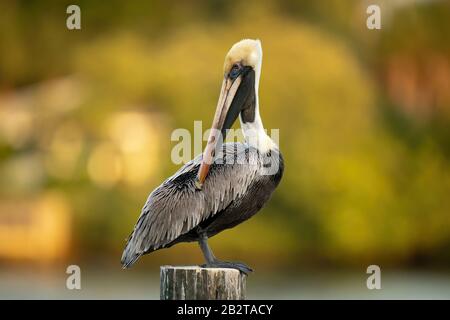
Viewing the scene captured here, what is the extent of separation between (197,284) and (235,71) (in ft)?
4.15

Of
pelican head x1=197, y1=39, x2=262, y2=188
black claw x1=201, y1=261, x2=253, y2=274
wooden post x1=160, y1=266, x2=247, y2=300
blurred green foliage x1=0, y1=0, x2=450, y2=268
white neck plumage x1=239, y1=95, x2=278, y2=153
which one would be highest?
blurred green foliage x1=0, y1=0, x2=450, y2=268

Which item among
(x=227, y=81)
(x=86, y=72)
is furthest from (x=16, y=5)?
(x=227, y=81)

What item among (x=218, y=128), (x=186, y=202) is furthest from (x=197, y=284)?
(x=218, y=128)

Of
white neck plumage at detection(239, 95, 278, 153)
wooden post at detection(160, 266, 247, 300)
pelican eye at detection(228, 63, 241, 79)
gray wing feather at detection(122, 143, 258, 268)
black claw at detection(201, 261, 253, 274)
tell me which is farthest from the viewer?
pelican eye at detection(228, 63, 241, 79)

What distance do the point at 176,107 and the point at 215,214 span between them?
11.5 meters

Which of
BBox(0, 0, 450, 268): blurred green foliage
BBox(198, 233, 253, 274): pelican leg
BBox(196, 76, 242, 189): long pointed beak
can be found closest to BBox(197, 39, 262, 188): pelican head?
BBox(196, 76, 242, 189): long pointed beak

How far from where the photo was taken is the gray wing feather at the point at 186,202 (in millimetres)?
4922

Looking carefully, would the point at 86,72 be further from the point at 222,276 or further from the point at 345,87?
the point at 222,276

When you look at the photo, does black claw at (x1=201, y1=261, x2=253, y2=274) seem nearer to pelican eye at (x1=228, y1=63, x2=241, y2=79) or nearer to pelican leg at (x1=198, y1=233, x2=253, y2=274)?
pelican leg at (x1=198, y1=233, x2=253, y2=274)

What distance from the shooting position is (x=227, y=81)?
5176mm

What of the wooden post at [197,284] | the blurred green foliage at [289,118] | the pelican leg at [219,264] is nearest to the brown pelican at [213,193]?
the pelican leg at [219,264]

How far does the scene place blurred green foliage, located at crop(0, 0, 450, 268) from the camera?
16.4m

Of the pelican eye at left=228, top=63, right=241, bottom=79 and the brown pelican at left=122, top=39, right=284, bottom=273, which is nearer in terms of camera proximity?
the brown pelican at left=122, top=39, right=284, bottom=273

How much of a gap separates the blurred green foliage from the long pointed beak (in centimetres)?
1004
